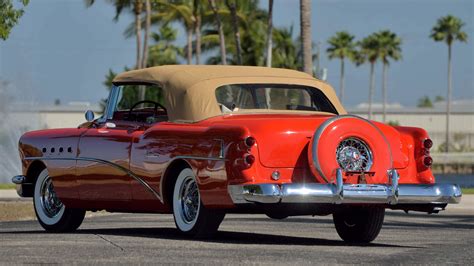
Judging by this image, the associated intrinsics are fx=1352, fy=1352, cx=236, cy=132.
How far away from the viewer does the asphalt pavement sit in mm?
10812

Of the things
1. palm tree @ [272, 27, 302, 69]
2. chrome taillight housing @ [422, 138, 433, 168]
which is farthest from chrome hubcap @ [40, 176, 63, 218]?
palm tree @ [272, 27, 302, 69]

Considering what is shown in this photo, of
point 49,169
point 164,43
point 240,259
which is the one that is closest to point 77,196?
point 49,169

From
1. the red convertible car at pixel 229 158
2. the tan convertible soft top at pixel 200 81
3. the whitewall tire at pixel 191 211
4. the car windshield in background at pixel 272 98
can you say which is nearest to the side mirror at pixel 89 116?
the red convertible car at pixel 229 158

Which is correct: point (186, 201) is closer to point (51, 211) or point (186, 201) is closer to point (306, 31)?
point (51, 211)

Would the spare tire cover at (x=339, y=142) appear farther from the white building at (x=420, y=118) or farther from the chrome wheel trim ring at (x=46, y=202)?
the white building at (x=420, y=118)

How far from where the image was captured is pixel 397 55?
137m

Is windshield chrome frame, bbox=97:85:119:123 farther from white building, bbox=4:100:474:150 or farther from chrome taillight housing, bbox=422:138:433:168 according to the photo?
white building, bbox=4:100:474:150

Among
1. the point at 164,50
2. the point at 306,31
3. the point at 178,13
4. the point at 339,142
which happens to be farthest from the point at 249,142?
the point at 164,50

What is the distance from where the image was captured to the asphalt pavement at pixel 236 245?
35.5 ft

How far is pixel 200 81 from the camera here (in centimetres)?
1361

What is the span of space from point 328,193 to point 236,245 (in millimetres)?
981

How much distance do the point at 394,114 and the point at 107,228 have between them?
12155 cm

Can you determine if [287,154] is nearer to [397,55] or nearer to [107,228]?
[107,228]

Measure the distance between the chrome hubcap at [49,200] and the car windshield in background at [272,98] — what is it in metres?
2.52
